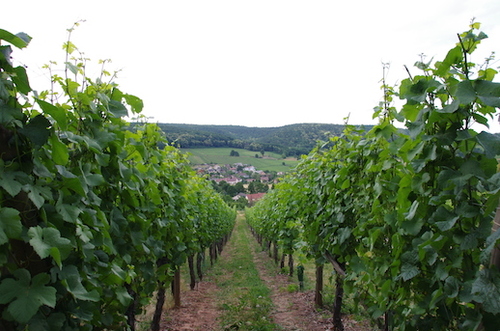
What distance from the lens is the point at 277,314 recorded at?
25.2 ft

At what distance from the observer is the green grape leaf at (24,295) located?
1245mm

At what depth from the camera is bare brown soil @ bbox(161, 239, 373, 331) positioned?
21.4ft

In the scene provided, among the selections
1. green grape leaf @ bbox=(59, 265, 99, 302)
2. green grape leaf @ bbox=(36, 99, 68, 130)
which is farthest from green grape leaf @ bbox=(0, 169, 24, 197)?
green grape leaf @ bbox=(59, 265, 99, 302)

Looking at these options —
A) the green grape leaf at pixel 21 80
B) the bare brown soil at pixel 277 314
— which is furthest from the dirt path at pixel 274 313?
the green grape leaf at pixel 21 80

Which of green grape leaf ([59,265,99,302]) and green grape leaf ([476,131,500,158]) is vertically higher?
green grape leaf ([476,131,500,158])

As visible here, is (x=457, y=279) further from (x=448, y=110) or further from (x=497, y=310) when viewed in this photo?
(x=448, y=110)

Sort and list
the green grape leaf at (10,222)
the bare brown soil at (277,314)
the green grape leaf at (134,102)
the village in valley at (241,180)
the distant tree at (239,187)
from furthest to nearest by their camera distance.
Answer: the distant tree at (239,187), the village in valley at (241,180), the bare brown soil at (277,314), the green grape leaf at (134,102), the green grape leaf at (10,222)

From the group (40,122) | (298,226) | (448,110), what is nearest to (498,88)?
Answer: (448,110)

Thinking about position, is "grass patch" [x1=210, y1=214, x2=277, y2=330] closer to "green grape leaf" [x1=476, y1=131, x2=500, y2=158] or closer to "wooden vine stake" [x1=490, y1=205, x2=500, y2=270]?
"wooden vine stake" [x1=490, y1=205, x2=500, y2=270]

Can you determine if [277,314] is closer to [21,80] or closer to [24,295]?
[24,295]

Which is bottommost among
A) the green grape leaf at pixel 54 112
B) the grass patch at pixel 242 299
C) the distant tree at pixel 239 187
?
the distant tree at pixel 239 187

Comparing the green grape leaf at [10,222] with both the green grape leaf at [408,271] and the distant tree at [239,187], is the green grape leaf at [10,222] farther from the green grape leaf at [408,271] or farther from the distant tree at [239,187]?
the distant tree at [239,187]

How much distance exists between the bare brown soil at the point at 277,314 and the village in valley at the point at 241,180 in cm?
5507

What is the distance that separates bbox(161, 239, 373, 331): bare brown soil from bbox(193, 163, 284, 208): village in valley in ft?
181
